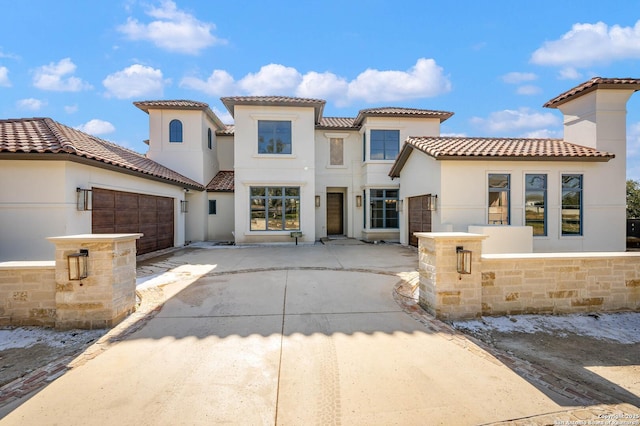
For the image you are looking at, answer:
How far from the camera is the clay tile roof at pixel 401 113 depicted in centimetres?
1483

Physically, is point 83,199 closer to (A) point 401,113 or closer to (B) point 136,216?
(B) point 136,216

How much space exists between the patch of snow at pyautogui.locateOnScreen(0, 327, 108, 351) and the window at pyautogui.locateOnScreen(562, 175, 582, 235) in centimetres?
1380

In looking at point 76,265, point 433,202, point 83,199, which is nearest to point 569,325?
point 433,202

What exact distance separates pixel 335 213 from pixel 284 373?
14.3m

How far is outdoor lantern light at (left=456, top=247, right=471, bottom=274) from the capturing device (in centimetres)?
482

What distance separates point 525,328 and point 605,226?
9590 mm

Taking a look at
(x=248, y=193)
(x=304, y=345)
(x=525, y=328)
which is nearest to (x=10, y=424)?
(x=304, y=345)

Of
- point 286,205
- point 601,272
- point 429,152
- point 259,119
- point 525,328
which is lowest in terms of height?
point 525,328

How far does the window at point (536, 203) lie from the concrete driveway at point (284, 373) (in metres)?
7.84

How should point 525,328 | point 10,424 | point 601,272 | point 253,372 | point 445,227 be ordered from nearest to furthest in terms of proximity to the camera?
1. point 10,424
2. point 253,372
3. point 525,328
4. point 601,272
5. point 445,227

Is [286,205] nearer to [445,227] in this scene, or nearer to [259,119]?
[259,119]

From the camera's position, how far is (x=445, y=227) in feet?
33.3

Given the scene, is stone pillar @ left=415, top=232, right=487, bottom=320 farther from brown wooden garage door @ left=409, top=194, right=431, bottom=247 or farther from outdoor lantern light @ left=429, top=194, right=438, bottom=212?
brown wooden garage door @ left=409, top=194, right=431, bottom=247

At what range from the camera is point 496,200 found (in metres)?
10.5
